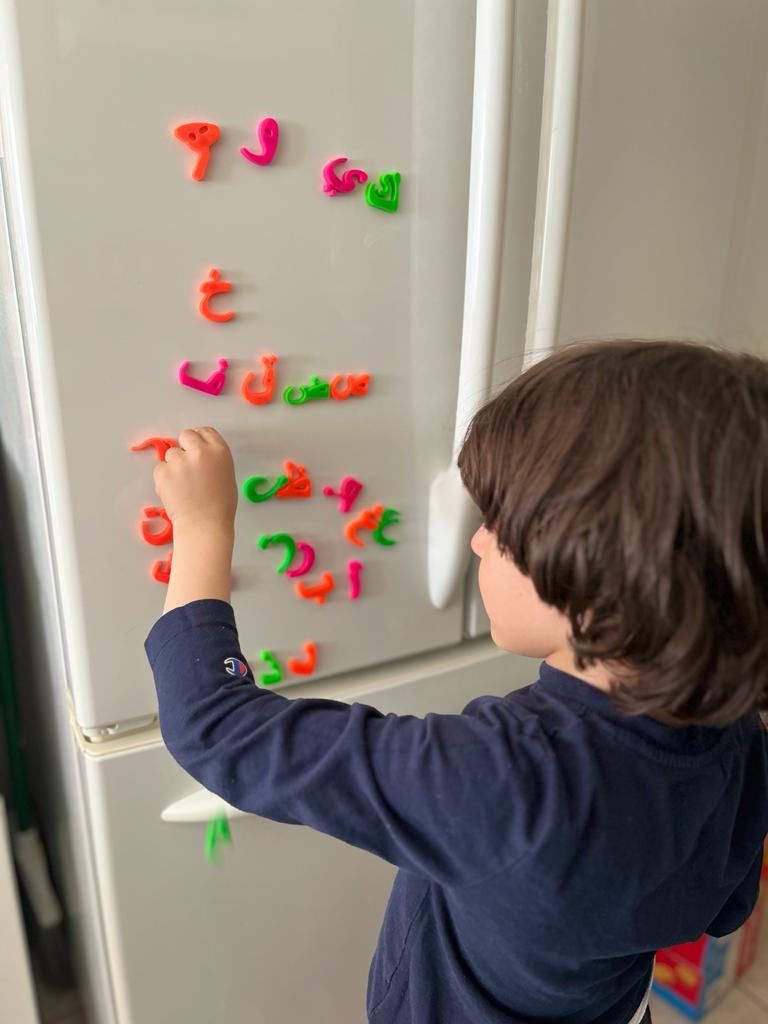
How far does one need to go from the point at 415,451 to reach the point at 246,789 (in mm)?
349

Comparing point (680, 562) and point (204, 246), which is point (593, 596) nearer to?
point (680, 562)

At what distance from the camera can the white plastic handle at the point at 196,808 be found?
2.47 feet

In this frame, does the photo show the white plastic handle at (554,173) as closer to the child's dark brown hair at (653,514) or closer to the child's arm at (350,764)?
the child's dark brown hair at (653,514)

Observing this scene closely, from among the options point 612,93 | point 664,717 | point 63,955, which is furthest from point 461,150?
point 63,955

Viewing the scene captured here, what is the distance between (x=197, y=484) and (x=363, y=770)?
24 centimetres

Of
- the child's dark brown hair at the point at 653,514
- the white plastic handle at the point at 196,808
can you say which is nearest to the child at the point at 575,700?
the child's dark brown hair at the point at 653,514

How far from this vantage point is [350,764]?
0.52 meters

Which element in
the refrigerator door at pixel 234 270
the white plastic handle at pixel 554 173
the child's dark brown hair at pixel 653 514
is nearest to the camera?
the child's dark brown hair at pixel 653 514

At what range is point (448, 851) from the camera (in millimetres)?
510

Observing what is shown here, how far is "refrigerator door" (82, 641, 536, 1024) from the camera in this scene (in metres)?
0.75

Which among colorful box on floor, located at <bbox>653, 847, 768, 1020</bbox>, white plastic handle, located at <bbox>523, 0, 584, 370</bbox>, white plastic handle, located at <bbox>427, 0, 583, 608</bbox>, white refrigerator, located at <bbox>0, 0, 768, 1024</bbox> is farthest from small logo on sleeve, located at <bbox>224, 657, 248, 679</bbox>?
colorful box on floor, located at <bbox>653, 847, 768, 1020</bbox>

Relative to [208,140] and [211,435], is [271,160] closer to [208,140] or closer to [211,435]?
[208,140]

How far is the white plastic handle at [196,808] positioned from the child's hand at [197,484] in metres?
0.26

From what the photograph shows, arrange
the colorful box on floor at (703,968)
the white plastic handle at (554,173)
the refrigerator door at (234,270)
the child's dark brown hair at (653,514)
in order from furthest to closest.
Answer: the colorful box on floor at (703,968)
the white plastic handle at (554,173)
the refrigerator door at (234,270)
the child's dark brown hair at (653,514)
